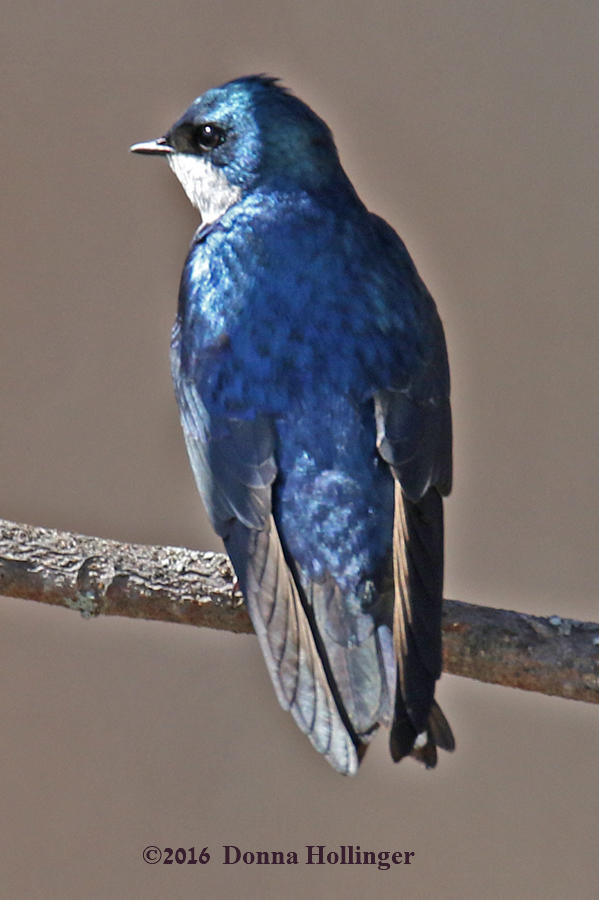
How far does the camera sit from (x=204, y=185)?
1.66 meters

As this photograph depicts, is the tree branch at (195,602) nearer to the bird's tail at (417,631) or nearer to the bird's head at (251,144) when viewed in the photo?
the bird's tail at (417,631)

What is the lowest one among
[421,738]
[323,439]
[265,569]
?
[421,738]

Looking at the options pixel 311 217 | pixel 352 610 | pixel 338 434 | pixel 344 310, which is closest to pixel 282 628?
pixel 352 610

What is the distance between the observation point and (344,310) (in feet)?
4.69

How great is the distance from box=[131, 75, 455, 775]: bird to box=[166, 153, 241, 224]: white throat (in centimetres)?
5

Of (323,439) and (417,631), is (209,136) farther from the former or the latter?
(417,631)

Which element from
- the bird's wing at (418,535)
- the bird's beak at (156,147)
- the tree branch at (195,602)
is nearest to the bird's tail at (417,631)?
the bird's wing at (418,535)

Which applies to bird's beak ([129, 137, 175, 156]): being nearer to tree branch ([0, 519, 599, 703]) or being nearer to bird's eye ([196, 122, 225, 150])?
bird's eye ([196, 122, 225, 150])

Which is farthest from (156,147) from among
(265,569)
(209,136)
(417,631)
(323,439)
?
(417,631)

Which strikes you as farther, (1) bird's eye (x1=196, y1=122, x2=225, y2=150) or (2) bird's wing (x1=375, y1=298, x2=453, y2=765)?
(1) bird's eye (x1=196, y1=122, x2=225, y2=150)

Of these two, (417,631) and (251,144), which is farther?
(251,144)

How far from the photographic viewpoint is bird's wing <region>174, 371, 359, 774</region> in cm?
126

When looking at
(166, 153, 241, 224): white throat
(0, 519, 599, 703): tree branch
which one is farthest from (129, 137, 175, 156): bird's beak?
(0, 519, 599, 703): tree branch

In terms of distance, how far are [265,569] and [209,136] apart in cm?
62
